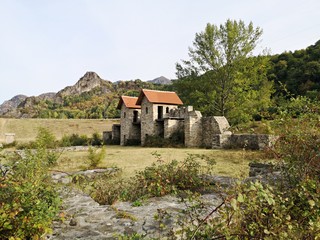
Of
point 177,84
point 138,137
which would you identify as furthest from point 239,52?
point 138,137

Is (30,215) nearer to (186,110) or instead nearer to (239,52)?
(186,110)

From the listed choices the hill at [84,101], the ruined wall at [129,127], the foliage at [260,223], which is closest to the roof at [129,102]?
the ruined wall at [129,127]

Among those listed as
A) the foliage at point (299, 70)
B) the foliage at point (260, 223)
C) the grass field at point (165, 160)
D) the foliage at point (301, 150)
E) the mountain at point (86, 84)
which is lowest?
the grass field at point (165, 160)

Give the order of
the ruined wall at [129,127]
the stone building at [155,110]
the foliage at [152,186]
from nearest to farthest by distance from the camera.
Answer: the foliage at [152,186] → the stone building at [155,110] → the ruined wall at [129,127]

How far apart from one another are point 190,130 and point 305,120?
1582cm

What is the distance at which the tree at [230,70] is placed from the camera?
73.8 ft

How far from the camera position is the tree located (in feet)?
73.8

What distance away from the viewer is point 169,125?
73.0ft

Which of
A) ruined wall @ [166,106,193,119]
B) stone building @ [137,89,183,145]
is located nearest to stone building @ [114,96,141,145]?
stone building @ [137,89,183,145]

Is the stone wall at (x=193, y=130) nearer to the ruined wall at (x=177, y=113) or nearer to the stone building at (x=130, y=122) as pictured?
the ruined wall at (x=177, y=113)

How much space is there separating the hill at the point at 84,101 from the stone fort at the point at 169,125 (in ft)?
83.7

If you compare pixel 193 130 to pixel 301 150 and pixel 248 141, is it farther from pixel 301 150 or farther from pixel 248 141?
pixel 301 150

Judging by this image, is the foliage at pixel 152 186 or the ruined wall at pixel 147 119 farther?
the ruined wall at pixel 147 119

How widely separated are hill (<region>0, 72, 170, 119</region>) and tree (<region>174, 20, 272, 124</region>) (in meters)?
28.1
